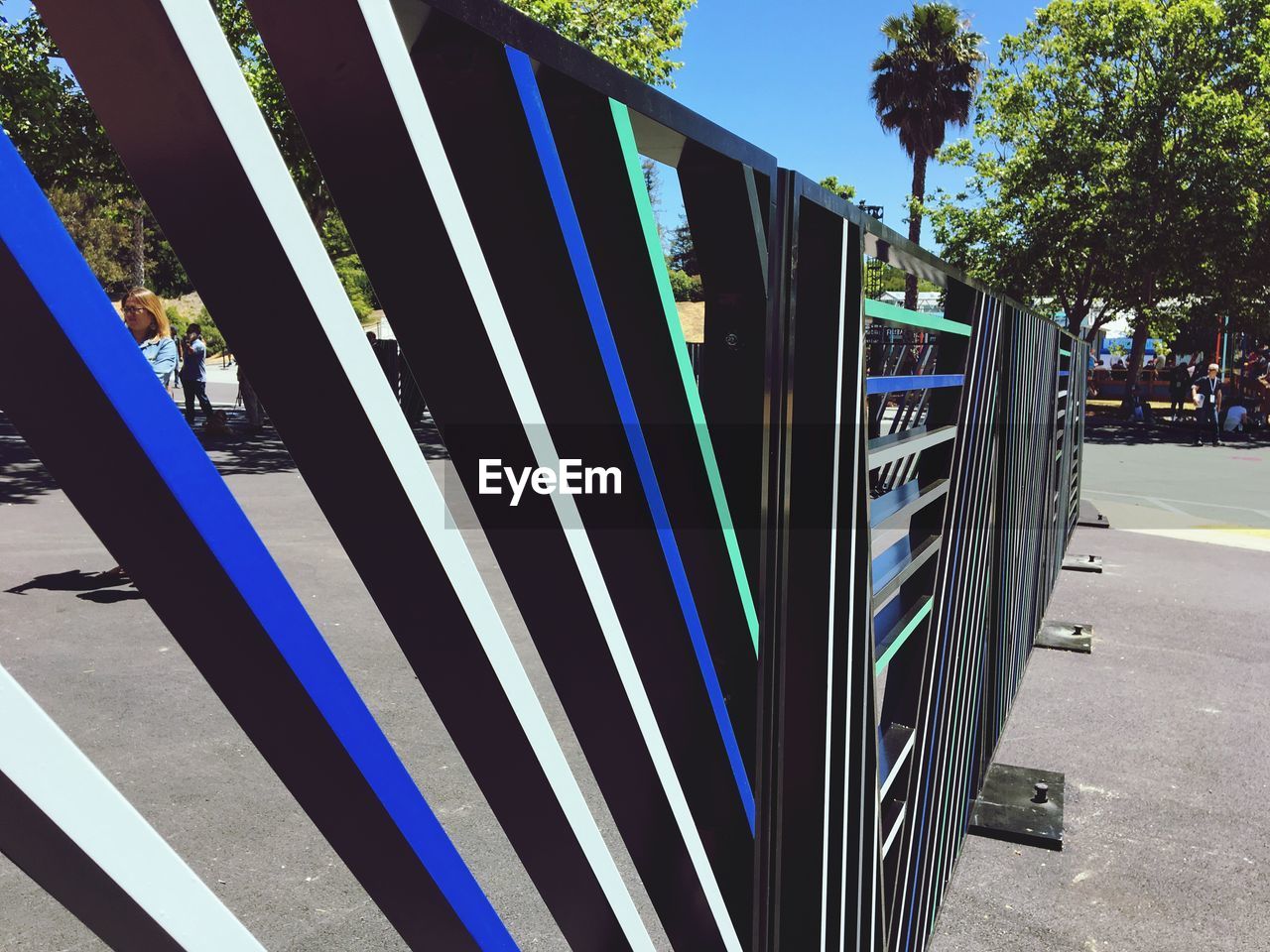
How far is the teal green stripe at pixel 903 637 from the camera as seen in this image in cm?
216

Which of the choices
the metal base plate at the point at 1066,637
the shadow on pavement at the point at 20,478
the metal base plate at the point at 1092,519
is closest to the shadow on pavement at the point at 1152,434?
the metal base plate at the point at 1092,519

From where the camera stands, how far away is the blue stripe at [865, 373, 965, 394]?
6.29 ft

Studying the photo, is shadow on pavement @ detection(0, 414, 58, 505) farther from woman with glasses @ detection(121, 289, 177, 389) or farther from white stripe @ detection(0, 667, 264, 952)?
white stripe @ detection(0, 667, 264, 952)

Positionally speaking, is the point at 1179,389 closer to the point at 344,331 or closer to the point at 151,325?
the point at 151,325

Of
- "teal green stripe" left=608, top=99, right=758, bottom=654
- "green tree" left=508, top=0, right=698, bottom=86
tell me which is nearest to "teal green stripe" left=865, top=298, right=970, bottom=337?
"teal green stripe" left=608, top=99, right=758, bottom=654

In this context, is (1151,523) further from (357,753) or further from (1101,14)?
(1101,14)

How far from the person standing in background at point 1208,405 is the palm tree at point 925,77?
16036 millimetres

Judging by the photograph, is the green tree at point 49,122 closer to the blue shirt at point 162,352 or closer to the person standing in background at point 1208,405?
the blue shirt at point 162,352

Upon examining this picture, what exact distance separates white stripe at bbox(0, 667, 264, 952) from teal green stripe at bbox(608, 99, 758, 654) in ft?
2.31

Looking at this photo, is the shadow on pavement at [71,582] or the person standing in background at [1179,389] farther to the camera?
the person standing in background at [1179,389]

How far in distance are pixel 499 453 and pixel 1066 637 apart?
21.4 feet

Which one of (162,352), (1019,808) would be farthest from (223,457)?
(1019,808)

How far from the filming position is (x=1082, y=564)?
8.82 metres

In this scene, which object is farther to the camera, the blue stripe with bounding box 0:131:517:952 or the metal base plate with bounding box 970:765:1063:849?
the metal base plate with bounding box 970:765:1063:849
